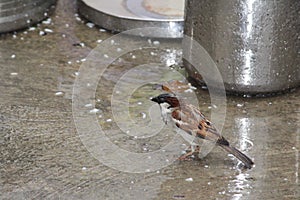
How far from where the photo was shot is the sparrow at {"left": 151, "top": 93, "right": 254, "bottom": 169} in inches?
129

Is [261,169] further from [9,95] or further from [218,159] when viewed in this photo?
[9,95]

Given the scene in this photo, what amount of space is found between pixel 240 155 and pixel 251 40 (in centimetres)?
81

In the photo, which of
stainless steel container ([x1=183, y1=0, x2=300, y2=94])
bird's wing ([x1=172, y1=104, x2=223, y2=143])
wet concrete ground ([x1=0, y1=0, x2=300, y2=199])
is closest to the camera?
wet concrete ground ([x1=0, y1=0, x2=300, y2=199])

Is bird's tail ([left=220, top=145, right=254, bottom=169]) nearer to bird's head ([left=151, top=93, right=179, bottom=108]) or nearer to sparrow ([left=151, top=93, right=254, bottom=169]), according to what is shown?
sparrow ([left=151, top=93, right=254, bottom=169])

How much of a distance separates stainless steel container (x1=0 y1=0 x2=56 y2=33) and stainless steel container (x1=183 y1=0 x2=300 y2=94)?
4.08 feet

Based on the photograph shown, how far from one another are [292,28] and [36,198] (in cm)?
163

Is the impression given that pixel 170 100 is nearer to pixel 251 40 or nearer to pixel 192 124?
pixel 192 124

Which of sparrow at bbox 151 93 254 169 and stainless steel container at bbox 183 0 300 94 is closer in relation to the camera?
sparrow at bbox 151 93 254 169

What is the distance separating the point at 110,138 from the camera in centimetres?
356

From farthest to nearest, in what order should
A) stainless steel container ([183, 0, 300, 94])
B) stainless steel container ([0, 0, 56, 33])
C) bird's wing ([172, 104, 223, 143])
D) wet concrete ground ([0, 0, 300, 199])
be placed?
stainless steel container ([0, 0, 56, 33])
stainless steel container ([183, 0, 300, 94])
bird's wing ([172, 104, 223, 143])
wet concrete ground ([0, 0, 300, 199])

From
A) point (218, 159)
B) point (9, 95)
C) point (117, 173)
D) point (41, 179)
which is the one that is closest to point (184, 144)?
point (218, 159)

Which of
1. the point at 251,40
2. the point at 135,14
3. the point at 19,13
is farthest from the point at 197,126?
the point at 19,13

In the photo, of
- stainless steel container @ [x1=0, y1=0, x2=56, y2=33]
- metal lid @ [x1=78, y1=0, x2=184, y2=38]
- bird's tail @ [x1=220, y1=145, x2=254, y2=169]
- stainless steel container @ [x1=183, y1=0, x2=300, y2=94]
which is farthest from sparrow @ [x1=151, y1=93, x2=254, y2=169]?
stainless steel container @ [x1=0, y1=0, x2=56, y2=33]

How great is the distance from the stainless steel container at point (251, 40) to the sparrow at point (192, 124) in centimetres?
68
